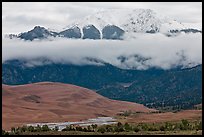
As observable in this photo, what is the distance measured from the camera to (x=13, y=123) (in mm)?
141125

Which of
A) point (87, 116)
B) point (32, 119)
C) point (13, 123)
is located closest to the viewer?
point (13, 123)

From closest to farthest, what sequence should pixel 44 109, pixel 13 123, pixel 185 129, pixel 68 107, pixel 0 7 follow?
pixel 0 7 < pixel 185 129 < pixel 13 123 < pixel 44 109 < pixel 68 107

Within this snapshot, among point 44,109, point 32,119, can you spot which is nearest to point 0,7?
point 32,119

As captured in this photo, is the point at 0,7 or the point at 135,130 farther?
the point at 135,130

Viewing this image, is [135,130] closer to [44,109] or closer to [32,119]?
[32,119]

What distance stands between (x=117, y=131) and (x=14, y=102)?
108m

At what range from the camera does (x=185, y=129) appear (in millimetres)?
82625

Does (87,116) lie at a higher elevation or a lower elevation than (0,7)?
lower

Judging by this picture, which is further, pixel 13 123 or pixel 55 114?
pixel 55 114

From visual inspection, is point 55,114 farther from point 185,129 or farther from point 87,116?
point 185,129

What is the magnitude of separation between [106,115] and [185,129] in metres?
101

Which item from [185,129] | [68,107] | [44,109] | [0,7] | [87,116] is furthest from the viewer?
[68,107]

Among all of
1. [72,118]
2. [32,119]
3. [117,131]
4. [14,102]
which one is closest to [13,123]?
[32,119]

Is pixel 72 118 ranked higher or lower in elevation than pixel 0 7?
lower
